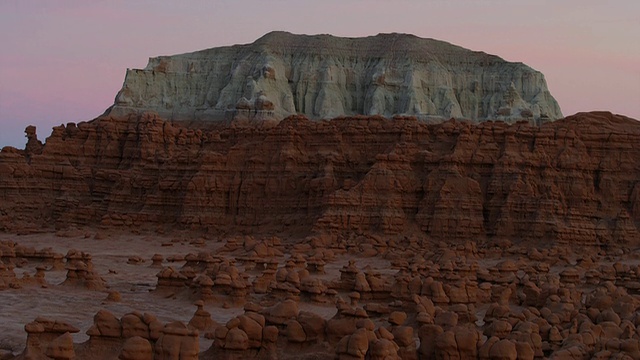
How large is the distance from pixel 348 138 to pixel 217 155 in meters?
6.03

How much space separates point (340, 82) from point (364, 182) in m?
29.7

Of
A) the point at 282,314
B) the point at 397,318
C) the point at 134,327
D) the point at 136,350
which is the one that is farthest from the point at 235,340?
the point at 397,318

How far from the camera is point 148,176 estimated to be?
164ft

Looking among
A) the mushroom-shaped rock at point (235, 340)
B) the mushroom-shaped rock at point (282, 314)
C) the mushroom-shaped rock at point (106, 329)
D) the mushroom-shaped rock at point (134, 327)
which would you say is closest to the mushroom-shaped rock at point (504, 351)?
the mushroom-shaped rock at point (282, 314)

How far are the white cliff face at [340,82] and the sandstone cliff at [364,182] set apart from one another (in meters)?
14.9

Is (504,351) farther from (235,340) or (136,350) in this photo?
(136,350)

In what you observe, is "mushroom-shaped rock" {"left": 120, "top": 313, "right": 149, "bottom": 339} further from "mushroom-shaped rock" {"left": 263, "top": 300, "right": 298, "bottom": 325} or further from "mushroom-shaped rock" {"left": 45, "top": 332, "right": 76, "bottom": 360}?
"mushroom-shaped rock" {"left": 263, "top": 300, "right": 298, "bottom": 325}

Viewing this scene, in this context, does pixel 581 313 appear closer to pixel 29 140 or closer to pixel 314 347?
pixel 314 347

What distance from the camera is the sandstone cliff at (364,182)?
41438mm

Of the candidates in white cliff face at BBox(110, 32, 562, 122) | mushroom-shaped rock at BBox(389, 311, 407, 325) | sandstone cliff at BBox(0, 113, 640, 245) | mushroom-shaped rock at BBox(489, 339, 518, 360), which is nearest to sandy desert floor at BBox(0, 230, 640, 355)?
mushroom-shaped rock at BBox(389, 311, 407, 325)

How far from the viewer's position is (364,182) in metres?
43.0

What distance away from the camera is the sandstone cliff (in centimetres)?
4144

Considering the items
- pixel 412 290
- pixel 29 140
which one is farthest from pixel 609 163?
pixel 29 140

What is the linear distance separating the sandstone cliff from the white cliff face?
→ 1489 cm
